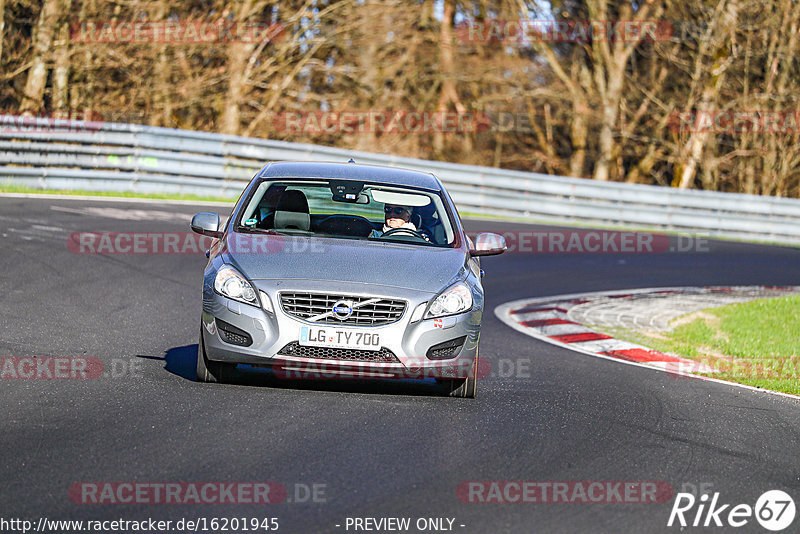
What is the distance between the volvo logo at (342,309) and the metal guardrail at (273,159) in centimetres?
1478

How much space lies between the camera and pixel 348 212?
8.45 m

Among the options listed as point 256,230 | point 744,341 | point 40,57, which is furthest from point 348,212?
point 40,57

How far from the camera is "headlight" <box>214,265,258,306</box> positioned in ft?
22.9

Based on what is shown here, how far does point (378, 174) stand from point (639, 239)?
567 inches

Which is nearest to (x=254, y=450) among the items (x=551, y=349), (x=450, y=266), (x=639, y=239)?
(x=450, y=266)

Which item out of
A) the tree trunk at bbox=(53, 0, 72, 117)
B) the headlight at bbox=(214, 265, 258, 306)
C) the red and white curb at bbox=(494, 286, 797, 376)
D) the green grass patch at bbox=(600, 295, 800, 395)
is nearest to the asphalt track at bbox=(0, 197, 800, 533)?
the red and white curb at bbox=(494, 286, 797, 376)

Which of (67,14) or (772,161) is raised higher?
(67,14)

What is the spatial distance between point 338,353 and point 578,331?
535 centimetres

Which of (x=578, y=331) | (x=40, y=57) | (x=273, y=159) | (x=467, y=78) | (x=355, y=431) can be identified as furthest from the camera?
(x=467, y=78)

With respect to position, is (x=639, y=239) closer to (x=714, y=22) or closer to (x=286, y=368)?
(x=714, y=22)

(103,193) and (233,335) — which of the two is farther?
(103,193)

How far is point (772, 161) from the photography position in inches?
1380

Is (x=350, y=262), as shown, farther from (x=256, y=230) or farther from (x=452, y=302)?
(x=256, y=230)

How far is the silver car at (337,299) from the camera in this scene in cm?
688
